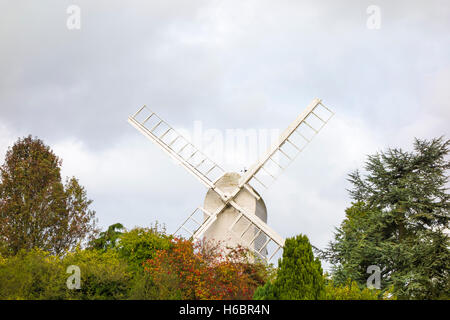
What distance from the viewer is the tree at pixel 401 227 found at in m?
19.0

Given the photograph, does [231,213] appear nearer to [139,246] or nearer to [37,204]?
[139,246]

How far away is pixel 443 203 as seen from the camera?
67.2 feet

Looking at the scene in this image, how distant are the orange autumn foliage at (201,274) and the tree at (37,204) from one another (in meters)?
8.74

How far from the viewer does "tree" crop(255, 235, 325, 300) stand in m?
14.2

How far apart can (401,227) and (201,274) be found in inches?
371

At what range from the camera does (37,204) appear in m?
25.6

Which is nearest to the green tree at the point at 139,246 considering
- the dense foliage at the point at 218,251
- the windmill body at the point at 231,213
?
the dense foliage at the point at 218,251

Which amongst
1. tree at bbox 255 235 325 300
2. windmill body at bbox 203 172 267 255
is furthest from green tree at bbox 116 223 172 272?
tree at bbox 255 235 325 300

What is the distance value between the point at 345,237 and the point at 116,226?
1260 cm

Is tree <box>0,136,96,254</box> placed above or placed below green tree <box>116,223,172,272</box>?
above

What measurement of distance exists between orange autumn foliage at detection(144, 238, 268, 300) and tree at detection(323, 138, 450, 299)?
15.0 ft

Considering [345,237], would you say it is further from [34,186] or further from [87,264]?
[34,186]

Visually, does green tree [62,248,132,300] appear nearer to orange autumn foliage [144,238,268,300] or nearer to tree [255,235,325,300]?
orange autumn foliage [144,238,268,300]
